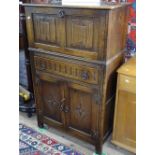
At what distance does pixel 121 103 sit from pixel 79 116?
386mm

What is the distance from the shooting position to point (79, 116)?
1.72 meters

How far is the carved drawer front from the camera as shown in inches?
58.1

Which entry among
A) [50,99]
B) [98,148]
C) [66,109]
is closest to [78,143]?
[98,148]

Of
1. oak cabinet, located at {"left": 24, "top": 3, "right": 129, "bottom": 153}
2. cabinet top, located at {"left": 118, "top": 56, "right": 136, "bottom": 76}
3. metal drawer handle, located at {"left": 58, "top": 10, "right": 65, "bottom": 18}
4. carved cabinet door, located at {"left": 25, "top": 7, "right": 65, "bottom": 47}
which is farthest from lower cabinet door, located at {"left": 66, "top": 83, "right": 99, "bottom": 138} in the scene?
metal drawer handle, located at {"left": 58, "top": 10, "right": 65, "bottom": 18}

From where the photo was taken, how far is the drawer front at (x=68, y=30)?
133 centimetres

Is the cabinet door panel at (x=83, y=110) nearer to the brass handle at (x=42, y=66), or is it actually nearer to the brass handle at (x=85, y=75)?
the brass handle at (x=85, y=75)

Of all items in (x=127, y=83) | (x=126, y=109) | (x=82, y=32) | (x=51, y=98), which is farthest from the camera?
(x=51, y=98)

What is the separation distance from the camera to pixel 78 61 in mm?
1500

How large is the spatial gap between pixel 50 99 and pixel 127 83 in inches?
29.6

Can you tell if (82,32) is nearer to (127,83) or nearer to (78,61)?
(78,61)

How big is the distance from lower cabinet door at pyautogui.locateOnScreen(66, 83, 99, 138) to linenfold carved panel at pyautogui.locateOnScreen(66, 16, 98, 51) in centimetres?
34
